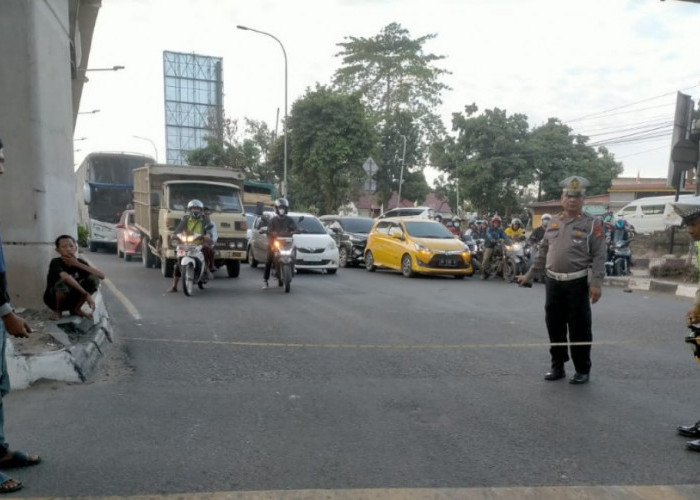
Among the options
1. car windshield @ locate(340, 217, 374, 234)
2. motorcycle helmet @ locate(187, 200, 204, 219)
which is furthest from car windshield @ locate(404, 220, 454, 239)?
motorcycle helmet @ locate(187, 200, 204, 219)

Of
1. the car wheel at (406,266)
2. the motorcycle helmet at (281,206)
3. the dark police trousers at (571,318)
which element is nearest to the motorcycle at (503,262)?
the car wheel at (406,266)

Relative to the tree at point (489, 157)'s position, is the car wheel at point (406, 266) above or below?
below

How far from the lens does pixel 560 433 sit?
4.44 meters

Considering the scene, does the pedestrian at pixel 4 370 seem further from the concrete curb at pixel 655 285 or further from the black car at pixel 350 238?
the black car at pixel 350 238

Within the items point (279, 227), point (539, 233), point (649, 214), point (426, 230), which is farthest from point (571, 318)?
point (649, 214)

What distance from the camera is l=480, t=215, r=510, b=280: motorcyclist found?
54.7 feet

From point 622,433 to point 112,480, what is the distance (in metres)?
3.34

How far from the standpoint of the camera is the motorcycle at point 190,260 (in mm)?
11711

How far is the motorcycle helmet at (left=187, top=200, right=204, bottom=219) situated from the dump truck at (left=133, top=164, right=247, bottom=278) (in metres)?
1.45

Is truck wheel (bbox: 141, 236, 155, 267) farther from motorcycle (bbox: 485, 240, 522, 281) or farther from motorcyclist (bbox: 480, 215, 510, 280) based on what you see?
motorcycle (bbox: 485, 240, 522, 281)

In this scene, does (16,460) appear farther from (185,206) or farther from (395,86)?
(395,86)

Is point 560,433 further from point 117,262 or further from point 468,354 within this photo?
point 117,262

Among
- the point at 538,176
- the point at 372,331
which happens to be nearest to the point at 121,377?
the point at 372,331

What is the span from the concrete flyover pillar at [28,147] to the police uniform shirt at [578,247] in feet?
18.4
